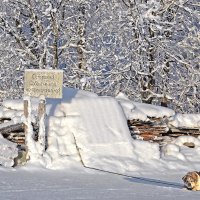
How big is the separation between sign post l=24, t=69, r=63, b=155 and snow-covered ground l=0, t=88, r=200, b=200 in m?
0.21

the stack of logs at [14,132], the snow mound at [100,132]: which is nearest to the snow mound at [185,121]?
the snow mound at [100,132]

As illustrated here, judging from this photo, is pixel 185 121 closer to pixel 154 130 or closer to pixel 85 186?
pixel 154 130

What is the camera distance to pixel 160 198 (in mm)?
8578

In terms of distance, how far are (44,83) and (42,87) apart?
0.08m

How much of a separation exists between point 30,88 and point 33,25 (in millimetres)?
8025

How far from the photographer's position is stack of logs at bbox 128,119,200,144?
43.5 ft

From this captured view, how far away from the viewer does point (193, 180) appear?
924 centimetres

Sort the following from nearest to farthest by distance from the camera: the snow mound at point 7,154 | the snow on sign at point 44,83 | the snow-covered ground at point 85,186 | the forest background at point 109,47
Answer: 1. the snow-covered ground at point 85,186
2. the snow mound at point 7,154
3. the snow on sign at point 44,83
4. the forest background at point 109,47

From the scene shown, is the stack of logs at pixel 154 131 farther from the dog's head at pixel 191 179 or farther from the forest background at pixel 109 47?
the forest background at pixel 109 47

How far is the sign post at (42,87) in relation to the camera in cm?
1163

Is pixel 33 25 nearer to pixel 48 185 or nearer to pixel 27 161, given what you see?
pixel 27 161

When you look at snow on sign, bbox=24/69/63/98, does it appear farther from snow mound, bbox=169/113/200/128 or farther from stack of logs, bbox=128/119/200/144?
snow mound, bbox=169/113/200/128

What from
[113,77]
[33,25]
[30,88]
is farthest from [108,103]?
[33,25]

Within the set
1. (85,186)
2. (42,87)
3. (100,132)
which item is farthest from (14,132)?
(85,186)
